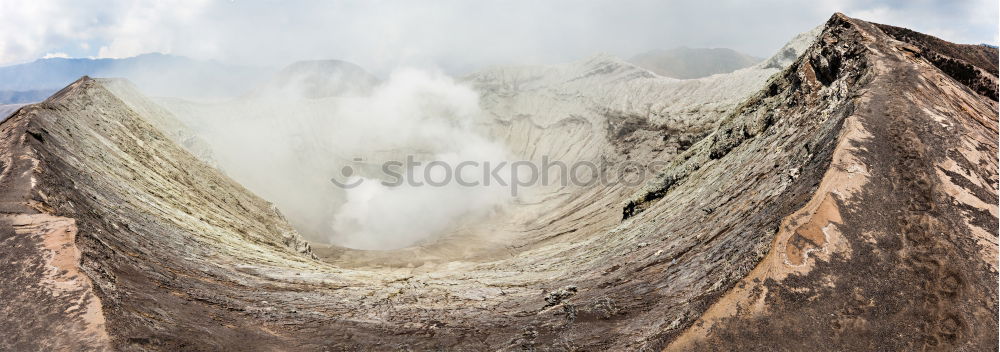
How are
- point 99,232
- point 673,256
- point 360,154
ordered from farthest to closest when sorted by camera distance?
1. point 360,154
2. point 673,256
3. point 99,232

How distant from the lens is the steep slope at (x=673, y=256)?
9156mm

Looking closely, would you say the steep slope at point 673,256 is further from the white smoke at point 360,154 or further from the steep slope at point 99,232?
the white smoke at point 360,154

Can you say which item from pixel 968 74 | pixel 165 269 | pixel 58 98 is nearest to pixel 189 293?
pixel 165 269

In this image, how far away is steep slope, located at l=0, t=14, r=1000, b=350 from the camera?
30.0ft

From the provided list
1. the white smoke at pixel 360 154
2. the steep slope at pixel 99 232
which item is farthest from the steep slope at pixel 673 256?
the white smoke at pixel 360 154

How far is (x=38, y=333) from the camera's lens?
28.7ft

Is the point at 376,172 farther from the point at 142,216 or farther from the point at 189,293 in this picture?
the point at 189,293

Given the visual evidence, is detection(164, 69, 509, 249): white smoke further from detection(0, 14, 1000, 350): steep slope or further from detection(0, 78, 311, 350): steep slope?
detection(0, 14, 1000, 350): steep slope

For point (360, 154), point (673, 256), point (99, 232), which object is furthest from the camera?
point (360, 154)

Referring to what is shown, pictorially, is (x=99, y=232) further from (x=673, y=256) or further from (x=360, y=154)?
(x=360, y=154)

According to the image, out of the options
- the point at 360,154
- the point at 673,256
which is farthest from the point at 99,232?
the point at 360,154

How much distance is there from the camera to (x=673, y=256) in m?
14.8

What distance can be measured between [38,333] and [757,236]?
15374 millimetres

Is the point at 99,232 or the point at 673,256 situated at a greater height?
the point at 99,232
